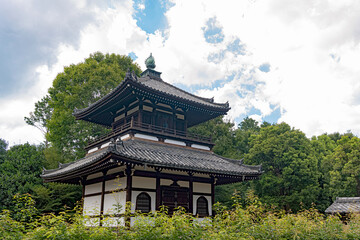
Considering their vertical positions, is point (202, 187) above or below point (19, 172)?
below

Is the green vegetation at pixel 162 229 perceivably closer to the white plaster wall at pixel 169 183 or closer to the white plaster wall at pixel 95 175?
the white plaster wall at pixel 169 183

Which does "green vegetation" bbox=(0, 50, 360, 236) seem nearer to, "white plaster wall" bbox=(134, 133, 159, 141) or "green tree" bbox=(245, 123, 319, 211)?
"green tree" bbox=(245, 123, 319, 211)

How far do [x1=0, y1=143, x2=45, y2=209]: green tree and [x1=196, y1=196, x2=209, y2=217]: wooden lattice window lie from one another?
51.9 ft

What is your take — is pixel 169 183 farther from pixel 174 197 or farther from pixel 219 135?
pixel 219 135

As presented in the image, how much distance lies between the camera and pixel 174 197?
17.4 metres

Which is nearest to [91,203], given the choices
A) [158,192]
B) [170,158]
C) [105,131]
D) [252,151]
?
[158,192]

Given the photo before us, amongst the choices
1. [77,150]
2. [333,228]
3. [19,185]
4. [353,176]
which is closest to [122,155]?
[333,228]

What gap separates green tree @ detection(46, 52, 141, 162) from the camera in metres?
32.8

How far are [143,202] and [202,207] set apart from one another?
4662 millimetres

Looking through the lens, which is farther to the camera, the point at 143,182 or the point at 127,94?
the point at 127,94

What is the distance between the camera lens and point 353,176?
34.2 meters

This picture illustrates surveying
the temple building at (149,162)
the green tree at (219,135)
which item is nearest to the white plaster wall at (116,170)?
the temple building at (149,162)

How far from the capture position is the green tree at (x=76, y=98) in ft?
108

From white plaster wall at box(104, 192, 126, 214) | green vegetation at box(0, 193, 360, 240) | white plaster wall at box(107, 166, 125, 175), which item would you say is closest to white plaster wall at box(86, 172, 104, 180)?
Result: white plaster wall at box(107, 166, 125, 175)
